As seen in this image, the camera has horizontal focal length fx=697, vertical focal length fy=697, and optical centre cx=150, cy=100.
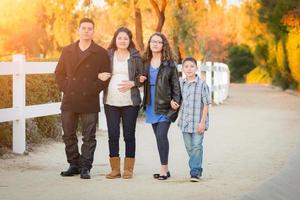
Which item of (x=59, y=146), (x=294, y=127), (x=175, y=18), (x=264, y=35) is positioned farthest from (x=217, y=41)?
(x=59, y=146)

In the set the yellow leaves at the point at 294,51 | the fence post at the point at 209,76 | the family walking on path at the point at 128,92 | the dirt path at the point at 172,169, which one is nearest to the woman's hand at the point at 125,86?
the family walking on path at the point at 128,92

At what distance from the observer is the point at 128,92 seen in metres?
8.16

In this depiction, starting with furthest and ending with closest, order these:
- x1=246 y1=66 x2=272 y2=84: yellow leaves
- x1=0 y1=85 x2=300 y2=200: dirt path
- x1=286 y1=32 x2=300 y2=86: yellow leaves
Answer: x1=246 y1=66 x2=272 y2=84: yellow leaves, x1=286 y1=32 x2=300 y2=86: yellow leaves, x1=0 y1=85 x2=300 y2=200: dirt path

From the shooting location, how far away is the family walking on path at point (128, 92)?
8125mm

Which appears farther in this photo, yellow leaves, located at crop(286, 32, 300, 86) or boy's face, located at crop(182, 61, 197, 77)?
yellow leaves, located at crop(286, 32, 300, 86)

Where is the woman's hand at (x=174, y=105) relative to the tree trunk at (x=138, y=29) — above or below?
below

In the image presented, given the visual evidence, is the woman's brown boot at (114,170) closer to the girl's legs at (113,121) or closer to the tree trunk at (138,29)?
the girl's legs at (113,121)

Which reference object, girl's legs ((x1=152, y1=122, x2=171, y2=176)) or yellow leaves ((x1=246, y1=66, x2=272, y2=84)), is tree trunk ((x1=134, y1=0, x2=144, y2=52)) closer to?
girl's legs ((x1=152, y1=122, x2=171, y2=176))

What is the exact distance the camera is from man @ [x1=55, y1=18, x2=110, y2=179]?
26.7 ft

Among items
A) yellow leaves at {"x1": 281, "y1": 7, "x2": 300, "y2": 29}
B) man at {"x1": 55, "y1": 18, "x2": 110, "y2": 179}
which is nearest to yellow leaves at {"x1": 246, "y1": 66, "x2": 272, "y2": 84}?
yellow leaves at {"x1": 281, "y1": 7, "x2": 300, "y2": 29}

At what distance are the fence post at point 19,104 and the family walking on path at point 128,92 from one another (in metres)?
2.07

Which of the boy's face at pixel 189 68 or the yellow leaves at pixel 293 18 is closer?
the boy's face at pixel 189 68

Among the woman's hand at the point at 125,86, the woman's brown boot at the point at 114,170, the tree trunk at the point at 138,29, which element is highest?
the tree trunk at the point at 138,29

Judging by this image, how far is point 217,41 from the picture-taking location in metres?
74.9
